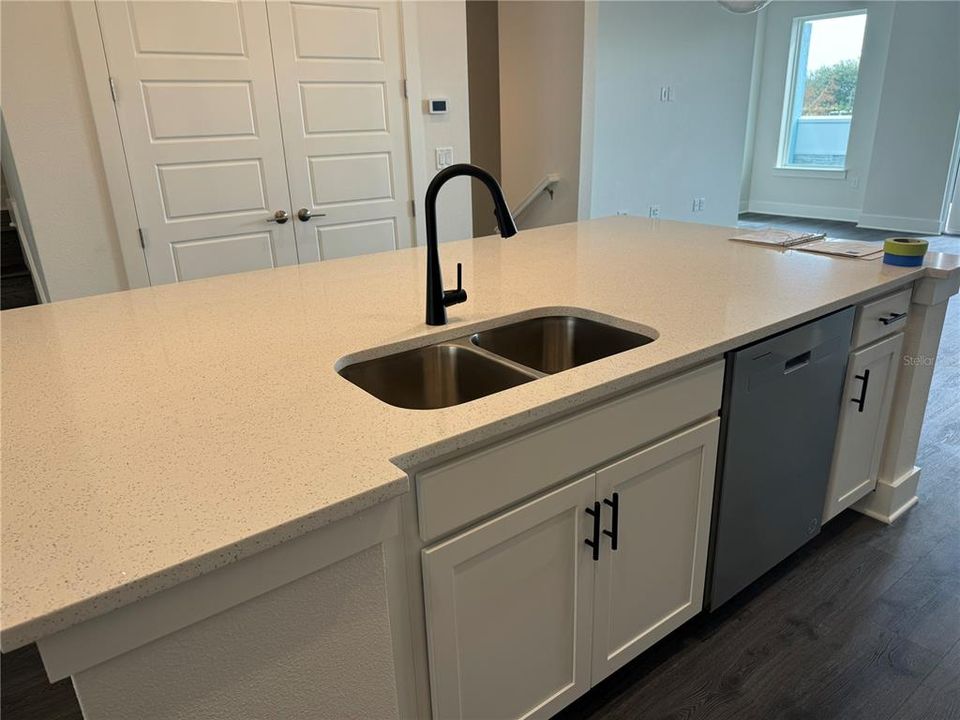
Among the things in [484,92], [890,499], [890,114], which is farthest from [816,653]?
[890,114]

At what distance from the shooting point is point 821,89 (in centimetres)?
801

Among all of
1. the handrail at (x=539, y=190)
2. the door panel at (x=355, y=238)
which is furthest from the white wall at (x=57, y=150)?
the handrail at (x=539, y=190)

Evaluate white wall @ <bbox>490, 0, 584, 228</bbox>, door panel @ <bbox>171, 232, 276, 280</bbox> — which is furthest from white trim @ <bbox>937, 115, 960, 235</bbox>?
door panel @ <bbox>171, 232, 276, 280</bbox>

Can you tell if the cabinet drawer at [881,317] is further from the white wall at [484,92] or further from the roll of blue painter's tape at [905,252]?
the white wall at [484,92]

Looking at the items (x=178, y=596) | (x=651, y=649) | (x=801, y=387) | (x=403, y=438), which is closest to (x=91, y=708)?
(x=178, y=596)

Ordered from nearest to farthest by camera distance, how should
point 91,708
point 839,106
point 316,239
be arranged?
point 91,708, point 316,239, point 839,106

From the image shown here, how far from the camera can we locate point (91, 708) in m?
0.78

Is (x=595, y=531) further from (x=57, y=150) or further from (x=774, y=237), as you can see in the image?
(x=57, y=150)

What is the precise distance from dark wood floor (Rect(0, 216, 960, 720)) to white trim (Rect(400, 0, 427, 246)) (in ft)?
8.50

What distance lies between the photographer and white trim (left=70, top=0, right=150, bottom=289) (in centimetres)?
→ 298

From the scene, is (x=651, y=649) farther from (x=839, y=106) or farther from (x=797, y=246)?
(x=839, y=106)

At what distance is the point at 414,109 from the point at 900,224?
239 inches

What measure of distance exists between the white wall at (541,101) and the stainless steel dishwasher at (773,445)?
3.61m

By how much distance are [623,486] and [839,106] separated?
8.32 metres
